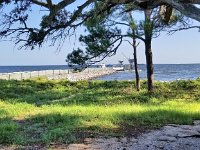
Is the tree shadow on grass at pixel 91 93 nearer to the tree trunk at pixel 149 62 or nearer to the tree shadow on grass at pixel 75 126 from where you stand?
the tree trunk at pixel 149 62

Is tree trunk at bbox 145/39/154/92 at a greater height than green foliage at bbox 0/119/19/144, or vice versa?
tree trunk at bbox 145/39/154/92

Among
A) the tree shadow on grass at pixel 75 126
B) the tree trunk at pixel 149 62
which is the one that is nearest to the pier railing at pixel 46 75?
the tree trunk at pixel 149 62

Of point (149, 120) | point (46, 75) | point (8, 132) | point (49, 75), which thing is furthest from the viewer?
point (49, 75)

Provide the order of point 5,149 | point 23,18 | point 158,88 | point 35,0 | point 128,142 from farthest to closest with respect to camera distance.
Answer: point 158,88 < point 23,18 < point 35,0 < point 128,142 < point 5,149

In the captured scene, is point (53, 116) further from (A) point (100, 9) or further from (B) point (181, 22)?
(B) point (181, 22)

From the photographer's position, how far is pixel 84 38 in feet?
69.4

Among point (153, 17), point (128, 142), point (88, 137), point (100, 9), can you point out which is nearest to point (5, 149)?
point (88, 137)

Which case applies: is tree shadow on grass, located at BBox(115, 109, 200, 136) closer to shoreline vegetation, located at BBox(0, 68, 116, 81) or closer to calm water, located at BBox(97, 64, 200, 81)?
shoreline vegetation, located at BBox(0, 68, 116, 81)

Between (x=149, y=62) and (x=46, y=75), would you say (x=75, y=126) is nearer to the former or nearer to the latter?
(x=149, y=62)

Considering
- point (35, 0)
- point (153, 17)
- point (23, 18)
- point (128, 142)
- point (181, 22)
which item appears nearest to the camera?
point (128, 142)

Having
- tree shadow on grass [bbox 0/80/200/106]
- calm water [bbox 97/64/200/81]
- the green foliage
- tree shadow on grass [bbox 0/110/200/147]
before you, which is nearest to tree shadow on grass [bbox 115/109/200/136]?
tree shadow on grass [bbox 0/110/200/147]

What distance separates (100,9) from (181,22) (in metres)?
8.45

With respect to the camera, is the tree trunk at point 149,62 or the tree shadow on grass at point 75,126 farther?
the tree trunk at point 149,62

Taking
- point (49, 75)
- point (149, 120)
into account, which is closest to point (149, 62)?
point (149, 120)
